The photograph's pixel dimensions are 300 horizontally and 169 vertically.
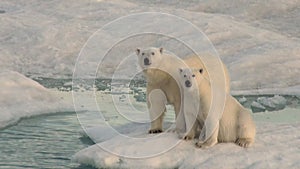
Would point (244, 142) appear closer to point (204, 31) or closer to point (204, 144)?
point (204, 144)

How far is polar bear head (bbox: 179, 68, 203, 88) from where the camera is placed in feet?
21.1

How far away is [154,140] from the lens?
22.2 ft

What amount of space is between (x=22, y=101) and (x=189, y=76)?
4.07m

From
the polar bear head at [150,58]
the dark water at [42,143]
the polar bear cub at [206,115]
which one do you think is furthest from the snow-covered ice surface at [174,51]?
the polar bear head at [150,58]

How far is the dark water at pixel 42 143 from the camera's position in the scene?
681 centimetres

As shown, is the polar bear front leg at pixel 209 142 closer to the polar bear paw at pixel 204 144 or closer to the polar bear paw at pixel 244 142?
the polar bear paw at pixel 204 144

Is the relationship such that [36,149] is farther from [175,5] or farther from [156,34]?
[175,5]

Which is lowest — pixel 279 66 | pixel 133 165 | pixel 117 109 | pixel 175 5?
pixel 133 165

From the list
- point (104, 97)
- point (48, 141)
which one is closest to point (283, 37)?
point (104, 97)

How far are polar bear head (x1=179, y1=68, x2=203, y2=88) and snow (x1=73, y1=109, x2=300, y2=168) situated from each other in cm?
68

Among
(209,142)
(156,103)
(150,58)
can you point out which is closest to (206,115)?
(209,142)

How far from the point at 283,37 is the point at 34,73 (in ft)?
23.1

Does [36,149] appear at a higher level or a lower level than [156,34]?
lower

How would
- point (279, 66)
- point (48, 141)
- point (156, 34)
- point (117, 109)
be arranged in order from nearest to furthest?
point (48, 141) → point (117, 109) → point (279, 66) → point (156, 34)
